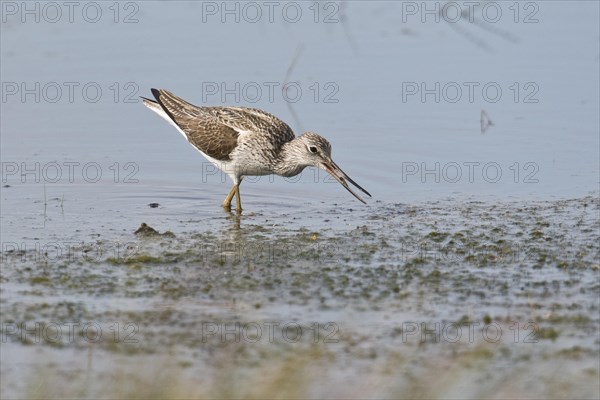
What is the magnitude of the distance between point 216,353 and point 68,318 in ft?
3.67

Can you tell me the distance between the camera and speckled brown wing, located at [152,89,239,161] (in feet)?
36.2

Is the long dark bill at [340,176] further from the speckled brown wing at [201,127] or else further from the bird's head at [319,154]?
the speckled brown wing at [201,127]

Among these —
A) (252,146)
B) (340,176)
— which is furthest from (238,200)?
(340,176)

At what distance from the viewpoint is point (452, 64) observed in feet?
45.7

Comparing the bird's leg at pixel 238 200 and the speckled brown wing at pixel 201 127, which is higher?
the speckled brown wing at pixel 201 127

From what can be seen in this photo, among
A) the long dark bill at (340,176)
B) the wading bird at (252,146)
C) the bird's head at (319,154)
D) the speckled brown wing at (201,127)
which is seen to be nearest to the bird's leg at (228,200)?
the wading bird at (252,146)

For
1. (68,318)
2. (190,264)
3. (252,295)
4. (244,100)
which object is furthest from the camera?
(244,100)

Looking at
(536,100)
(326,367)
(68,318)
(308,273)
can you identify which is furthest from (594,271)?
(536,100)

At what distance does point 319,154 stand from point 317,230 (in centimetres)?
112

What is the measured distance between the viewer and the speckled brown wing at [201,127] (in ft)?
36.2

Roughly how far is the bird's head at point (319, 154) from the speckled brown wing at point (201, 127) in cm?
72

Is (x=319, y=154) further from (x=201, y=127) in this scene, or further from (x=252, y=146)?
(x=201, y=127)

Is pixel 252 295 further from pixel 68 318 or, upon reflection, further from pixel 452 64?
pixel 452 64

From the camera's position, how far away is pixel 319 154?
10617mm
